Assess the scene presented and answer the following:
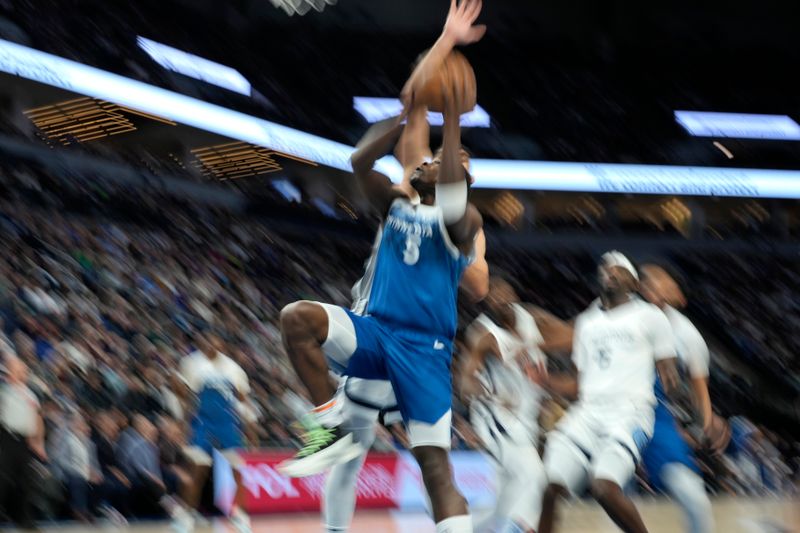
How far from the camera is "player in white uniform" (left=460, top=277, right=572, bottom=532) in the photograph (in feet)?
21.4

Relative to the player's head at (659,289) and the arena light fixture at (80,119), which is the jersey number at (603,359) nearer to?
the player's head at (659,289)

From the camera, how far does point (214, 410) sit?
29.2 ft

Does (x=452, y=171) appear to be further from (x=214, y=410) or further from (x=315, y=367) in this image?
(x=214, y=410)

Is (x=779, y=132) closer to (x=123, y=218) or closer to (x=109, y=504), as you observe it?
(x=123, y=218)

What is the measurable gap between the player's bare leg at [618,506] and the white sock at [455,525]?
1625 mm

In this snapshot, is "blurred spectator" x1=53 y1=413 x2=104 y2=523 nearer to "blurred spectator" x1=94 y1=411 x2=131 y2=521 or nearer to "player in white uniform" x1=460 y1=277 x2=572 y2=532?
"blurred spectator" x1=94 y1=411 x2=131 y2=521

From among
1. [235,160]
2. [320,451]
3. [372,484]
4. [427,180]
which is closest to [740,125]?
[235,160]

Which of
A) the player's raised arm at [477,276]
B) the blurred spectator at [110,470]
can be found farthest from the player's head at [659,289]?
the blurred spectator at [110,470]

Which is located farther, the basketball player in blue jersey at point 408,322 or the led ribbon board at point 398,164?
the led ribbon board at point 398,164

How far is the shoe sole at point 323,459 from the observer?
12.5 ft

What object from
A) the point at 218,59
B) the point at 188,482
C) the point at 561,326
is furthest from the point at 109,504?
the point at 218,59

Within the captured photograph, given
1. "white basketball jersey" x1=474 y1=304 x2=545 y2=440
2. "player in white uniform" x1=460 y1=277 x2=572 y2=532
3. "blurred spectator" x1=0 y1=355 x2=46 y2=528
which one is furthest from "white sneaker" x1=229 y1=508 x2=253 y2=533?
"white basketball jersey" x1=474 y1=304 x2=545 y2=440

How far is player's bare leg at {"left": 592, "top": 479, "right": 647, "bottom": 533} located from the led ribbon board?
47.0 ft

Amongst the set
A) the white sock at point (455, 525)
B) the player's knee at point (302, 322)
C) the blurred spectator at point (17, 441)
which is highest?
the player's knee at point (302, 322)
